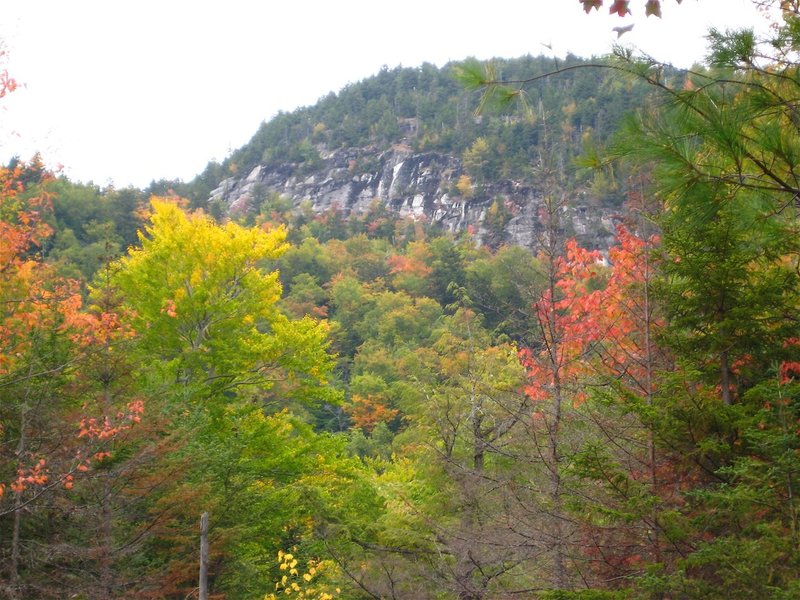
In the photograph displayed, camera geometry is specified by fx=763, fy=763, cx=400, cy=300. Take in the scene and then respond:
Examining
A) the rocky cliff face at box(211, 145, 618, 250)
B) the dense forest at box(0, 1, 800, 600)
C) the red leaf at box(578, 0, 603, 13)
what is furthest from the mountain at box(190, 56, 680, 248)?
the red leaf at box(578, 0, 603, 13)

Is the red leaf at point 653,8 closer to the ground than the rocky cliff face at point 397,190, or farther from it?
closer to the ground

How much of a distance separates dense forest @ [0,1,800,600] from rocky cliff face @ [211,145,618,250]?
71.1 meters

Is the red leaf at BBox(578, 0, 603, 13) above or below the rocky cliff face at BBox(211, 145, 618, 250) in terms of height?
below

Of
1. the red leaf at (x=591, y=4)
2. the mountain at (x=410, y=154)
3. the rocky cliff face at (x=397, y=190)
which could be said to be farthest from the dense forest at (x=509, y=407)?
the rocky cliff face at (x=397, y=190)

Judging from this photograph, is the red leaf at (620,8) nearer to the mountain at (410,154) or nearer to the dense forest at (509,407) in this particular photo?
the dense forest at (509,407)

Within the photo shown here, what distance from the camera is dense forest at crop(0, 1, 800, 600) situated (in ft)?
Answer: 14.8

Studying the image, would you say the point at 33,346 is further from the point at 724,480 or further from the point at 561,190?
the point at 724,480

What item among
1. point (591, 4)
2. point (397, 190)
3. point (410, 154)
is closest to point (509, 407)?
point (591, 4)

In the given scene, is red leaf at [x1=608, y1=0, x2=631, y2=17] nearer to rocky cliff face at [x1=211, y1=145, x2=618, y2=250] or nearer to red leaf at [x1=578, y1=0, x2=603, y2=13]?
red leaf at [x1=578, y1=0, x2=603, y2=13]

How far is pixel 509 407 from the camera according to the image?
27.3 feet

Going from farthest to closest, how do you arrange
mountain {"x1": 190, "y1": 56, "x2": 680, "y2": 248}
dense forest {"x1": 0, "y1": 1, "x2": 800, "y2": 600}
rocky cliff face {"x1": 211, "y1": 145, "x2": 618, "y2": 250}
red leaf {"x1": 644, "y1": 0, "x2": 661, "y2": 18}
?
mountain {"x1": 190, "y1": 56, "x2": 680, "y2": 248}, rocky cliff face {"x1": 211, "y1": 145, "x2": 618, "y2": 250}, dense forest {"x1": 0, "y1": 1, "x2": 800, "y2": 600}, red leaf {"x1": 644, "y1": 0, "x2": 661, "y2": 18}

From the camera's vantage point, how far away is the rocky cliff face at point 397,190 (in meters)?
89.2

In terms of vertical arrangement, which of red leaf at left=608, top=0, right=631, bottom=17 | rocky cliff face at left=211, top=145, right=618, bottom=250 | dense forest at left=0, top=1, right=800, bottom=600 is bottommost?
dense forest at left=0, top=1, right=800, bottom=600

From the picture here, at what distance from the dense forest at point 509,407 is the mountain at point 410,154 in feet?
210
